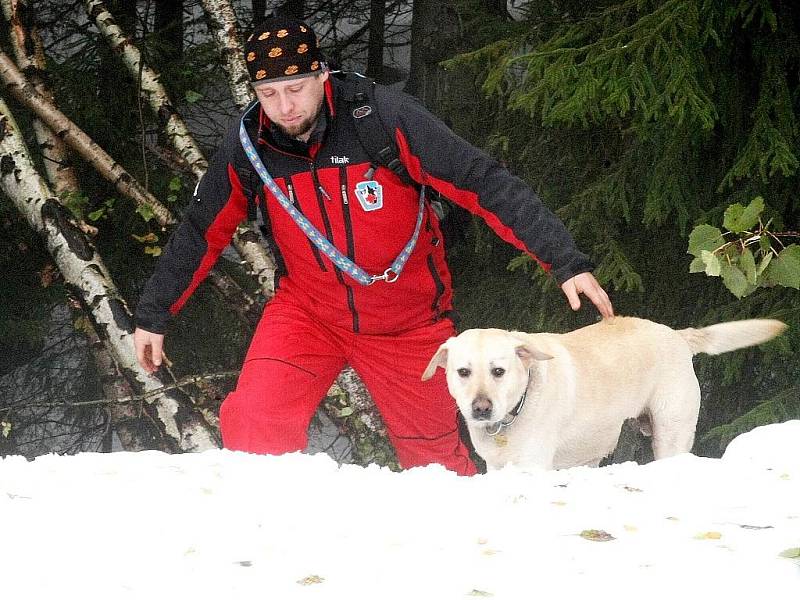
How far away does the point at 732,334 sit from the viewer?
4816 mm

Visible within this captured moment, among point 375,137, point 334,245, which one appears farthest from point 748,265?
point 334,245

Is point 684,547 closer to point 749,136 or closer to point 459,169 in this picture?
point 459,169

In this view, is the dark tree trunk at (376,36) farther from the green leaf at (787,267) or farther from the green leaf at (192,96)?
the green leaf at (787,267)

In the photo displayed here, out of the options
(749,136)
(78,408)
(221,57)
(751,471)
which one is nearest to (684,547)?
(751,471)

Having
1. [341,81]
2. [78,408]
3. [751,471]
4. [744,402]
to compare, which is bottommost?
[78,408]

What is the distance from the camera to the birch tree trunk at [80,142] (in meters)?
7.52

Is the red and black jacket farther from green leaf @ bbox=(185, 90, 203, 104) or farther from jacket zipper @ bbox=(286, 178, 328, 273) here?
green leaf @ bbox=(185, 90, 203, 104)

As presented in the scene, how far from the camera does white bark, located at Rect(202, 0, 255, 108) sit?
727 centimetres

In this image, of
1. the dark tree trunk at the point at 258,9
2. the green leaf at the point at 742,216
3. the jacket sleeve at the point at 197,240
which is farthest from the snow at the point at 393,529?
the dark tree trunk at the point at 258,9

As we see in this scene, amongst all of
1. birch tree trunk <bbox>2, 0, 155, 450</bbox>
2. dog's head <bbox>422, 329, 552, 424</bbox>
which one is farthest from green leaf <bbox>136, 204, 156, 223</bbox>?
dog's head <bbox>422, 329, 552, 424</bbox>

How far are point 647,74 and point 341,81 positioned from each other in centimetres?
165

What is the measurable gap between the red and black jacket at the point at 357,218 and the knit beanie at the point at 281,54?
8.2 inches

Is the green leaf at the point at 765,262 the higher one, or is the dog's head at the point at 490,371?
the green leaf at the point at 765,262

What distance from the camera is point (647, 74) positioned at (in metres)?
4.93
